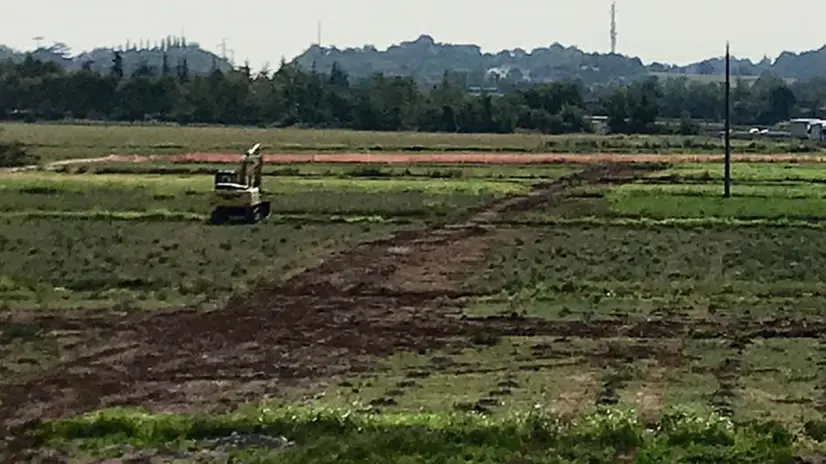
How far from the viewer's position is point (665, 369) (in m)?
17.1

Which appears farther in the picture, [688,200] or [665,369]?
[688,200]

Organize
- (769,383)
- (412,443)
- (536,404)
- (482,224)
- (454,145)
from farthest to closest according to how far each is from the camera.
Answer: (454,145), (482,224), (769,383), (536,404), (412,443)

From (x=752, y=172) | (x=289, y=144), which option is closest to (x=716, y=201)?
(x=752, y=172)

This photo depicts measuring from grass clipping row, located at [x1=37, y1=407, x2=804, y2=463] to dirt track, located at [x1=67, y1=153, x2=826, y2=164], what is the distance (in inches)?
2111

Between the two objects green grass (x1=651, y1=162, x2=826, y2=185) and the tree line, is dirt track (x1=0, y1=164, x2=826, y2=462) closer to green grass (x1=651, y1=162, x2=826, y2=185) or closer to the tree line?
green grass (x1=651, y1=162, x2=826, y2=185)

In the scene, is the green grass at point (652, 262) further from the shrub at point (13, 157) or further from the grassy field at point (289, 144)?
the grassy field at point (289, 144)

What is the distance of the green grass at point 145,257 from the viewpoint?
24.4 meters

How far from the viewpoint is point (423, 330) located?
20.5 meters

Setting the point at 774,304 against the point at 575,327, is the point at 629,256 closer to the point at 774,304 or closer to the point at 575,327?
the point at 774,304

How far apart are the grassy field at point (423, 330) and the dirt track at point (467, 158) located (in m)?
24.6

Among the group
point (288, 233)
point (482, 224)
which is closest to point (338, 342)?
point (288, 233)

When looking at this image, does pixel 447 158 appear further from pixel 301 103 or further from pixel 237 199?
pixel 301 103

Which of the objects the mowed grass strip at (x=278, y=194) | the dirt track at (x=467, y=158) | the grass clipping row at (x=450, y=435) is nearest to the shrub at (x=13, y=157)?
the dirt track at (x=467, y=158)

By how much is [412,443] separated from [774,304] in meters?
12.9
